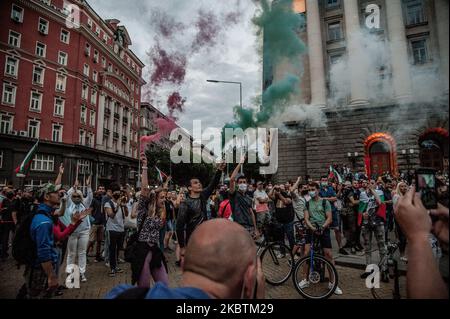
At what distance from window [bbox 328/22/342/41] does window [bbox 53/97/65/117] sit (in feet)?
102

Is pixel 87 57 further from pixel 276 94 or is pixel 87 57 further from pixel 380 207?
pixel 380 207

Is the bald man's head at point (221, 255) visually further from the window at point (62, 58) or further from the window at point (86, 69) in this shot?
the window at point (86, 69)

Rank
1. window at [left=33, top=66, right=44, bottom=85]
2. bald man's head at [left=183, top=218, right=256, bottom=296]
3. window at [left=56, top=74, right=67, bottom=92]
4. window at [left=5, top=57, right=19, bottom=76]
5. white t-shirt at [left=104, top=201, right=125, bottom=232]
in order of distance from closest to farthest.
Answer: bald man's head at [left=183, top=218, right=256, bottom=296], white t-shirt at [left=104, top=201, right=125, bottom=232], window at [left=5, top=57, right=19, bottom=76], window at [left=33, top=66, right=44, bottom=85], window at [left=56, top=74, right=67, bottom=92]

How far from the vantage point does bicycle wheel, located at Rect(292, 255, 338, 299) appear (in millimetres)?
5129

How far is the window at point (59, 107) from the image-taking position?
30884mm

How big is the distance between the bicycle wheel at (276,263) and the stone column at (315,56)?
1680 cm

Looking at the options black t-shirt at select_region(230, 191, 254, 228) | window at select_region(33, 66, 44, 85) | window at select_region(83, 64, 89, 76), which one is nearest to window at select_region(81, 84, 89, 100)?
window at select_region(83, 64, 89, 76)

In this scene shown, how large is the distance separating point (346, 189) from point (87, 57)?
123ft

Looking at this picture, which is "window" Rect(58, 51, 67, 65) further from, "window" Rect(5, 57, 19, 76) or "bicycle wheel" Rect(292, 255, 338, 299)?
"bicycle wheel" Rect(292, 255, 338, 299)

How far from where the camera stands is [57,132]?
31359 millimetres

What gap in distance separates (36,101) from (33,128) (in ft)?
10.2

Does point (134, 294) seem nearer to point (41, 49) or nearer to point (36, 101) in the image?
point (36, 101)
